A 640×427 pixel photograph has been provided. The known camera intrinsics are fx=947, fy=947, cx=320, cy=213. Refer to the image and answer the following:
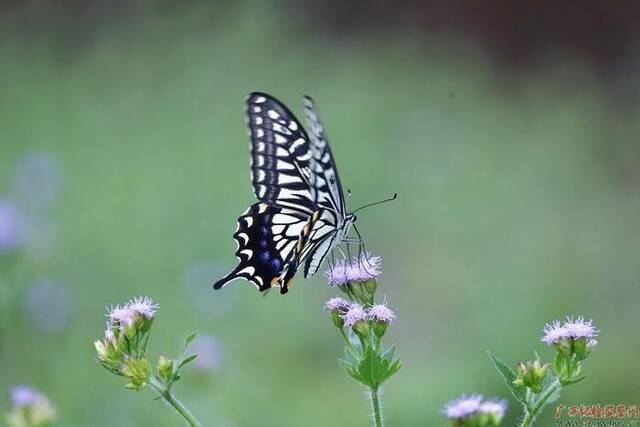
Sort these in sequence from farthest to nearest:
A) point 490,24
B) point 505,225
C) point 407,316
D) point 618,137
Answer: point 490,24
point 618,137
point 505,225
point 407,316

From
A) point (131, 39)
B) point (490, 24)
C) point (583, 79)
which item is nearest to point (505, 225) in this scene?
point (583, 79)

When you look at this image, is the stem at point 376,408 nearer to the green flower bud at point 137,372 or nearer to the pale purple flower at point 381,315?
the pale purple flower at point 381,315

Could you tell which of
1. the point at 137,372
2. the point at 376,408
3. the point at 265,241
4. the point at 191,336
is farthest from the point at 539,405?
the point at 265,241

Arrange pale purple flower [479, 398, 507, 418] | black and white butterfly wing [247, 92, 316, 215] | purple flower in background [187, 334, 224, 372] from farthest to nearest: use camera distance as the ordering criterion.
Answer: purple flower in background [187, 334, 224, 372], black and white butterfly wing [247, 92, 316, 215], pale purple flower [479, 398, 507, 418]

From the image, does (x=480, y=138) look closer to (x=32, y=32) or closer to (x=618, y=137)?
(x=618, y=137)

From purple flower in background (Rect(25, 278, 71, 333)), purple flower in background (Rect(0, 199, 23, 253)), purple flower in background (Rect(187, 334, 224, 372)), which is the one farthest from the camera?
purple flower in background (Rect(25, 278, 71, 333))

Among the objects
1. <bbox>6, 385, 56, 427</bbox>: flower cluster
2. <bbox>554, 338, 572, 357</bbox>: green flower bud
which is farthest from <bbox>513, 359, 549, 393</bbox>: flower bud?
<bbox>6, 385, 56, 427</bbox>: flower cluster

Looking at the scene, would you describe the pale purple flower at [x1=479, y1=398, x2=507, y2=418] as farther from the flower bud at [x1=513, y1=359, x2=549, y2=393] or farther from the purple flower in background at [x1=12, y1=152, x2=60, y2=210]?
the purple flower in background at [x1=12, y1=152, x2=60, y2=210]

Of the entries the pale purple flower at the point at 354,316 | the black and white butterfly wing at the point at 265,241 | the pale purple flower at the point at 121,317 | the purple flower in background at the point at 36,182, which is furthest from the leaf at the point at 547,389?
the purple flower in background at the point at 36,182
